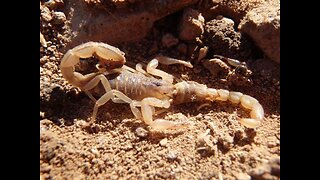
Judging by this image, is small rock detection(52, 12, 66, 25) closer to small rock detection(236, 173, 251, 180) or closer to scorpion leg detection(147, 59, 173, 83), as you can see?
scorpion leg detection(147, 59, 173, 83)

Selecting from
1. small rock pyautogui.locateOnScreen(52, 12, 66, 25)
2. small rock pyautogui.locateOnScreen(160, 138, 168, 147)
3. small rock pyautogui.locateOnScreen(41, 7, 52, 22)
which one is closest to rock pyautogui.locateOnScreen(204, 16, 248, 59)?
small rock pyautogui.locateOnScreen(160, 138, 168, 147)

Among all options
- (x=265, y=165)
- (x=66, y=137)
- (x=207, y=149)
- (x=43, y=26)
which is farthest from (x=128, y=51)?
(x=265, y=165)

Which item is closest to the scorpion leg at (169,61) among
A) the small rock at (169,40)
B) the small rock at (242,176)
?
the small rock at (169,40)

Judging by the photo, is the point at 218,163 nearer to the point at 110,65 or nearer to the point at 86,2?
the point at 110,65

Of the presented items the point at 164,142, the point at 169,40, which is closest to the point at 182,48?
the point at 169,40

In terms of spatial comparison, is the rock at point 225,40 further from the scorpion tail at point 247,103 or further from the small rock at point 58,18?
the small rock at point 58,18

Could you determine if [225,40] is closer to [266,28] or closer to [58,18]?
[266,28]

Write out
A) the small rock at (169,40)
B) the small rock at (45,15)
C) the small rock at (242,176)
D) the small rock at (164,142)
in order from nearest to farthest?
the small rock at (242,176), the small rock at (164,142), the small rock at (45,15), the small rock at (169,40)
